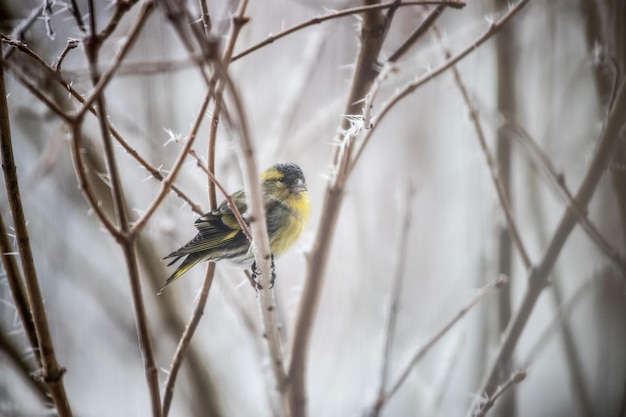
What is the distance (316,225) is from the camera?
2.82 feet

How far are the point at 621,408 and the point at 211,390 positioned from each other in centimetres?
74

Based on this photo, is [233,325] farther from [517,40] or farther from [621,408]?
[517,40]

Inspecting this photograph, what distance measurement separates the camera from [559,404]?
57.5 inches

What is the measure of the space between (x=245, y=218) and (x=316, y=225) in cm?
19

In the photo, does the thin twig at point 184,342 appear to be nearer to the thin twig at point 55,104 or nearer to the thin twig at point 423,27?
the thin twig at point 55,104

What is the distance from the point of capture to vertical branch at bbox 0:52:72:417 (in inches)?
20.7

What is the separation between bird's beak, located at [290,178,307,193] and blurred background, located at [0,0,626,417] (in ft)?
0.11

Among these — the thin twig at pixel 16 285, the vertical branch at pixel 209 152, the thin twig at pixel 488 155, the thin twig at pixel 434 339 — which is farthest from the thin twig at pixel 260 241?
the thin twig at pixel 488 155

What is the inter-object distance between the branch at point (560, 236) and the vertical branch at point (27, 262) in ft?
1.84

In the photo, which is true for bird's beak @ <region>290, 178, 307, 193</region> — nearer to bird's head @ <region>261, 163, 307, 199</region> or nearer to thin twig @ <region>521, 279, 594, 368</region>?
bird's head @ <region>261, 163, 307, 199</region>

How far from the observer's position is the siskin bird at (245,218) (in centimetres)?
72

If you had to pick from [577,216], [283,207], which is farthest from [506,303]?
[283,207]

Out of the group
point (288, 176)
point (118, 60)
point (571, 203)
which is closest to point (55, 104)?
point (118, 60)

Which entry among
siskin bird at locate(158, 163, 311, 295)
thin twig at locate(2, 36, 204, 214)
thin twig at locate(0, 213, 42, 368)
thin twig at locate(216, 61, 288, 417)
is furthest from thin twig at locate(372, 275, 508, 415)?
thin twig at locate(0, 213, 42, 368)
